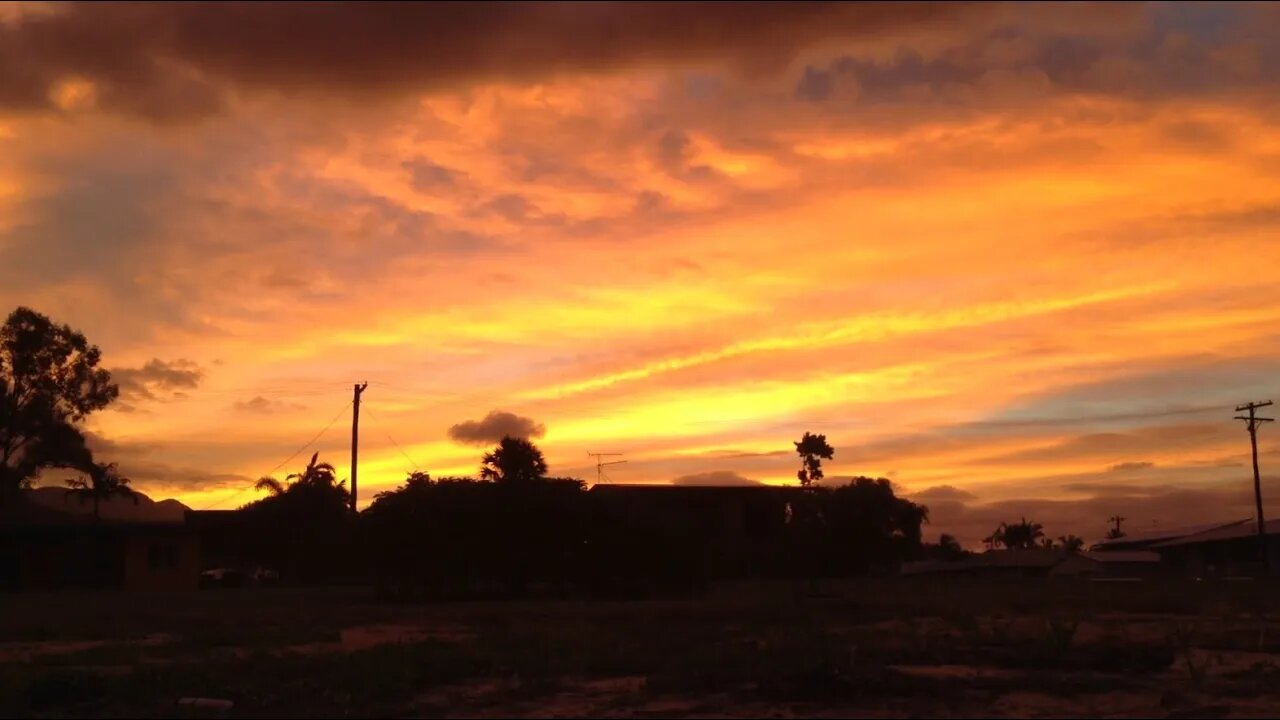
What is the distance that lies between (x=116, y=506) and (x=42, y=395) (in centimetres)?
1823

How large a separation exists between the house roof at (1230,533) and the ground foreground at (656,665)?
55339mm

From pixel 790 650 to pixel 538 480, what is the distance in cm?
2320

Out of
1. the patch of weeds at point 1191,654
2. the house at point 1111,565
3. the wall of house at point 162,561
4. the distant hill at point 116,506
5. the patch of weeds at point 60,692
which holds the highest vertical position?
the distant hill at point 116,506

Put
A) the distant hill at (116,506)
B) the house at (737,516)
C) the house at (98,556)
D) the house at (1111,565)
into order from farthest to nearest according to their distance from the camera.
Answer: the house at (1111,565), the distant hill at (116,506), the house at (737,516), the house at (98,556)

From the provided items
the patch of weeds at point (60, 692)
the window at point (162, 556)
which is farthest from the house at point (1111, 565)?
the patch of weeds at point (60, 692)

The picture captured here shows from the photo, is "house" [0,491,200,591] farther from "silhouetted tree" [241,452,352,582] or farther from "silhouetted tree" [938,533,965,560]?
"silhouetted tree" [938,533,965,560]

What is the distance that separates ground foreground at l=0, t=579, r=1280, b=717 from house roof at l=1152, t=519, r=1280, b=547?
55.3 meters

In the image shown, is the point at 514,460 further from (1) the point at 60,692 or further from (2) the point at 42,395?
(1) the point at 60,692

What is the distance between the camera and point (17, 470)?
53656mm

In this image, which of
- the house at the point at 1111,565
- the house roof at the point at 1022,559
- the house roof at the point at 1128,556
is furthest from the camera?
the house roof at the point at 1022,559

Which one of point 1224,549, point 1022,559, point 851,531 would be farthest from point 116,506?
point 1224,549

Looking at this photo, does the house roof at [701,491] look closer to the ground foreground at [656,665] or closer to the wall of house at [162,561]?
the wall of house at [162,561]

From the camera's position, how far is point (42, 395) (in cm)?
5441

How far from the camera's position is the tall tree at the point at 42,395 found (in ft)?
176
